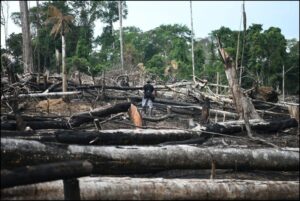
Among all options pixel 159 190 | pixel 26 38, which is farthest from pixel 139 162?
pixel 26 38

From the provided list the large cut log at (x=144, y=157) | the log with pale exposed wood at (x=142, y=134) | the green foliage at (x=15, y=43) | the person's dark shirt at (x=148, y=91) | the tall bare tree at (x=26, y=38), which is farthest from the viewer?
the green foliage at (x=15, y=43)

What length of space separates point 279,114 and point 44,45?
2243 centimetres

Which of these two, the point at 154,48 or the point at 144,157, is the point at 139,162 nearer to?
the point at 144,157

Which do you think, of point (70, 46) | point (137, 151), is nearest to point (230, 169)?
point (137, 151)

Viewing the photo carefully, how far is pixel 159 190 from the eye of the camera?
586 centimetres

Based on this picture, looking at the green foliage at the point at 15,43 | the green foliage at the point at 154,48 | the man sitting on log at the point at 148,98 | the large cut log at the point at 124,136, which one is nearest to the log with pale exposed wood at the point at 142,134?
the large cut log at the point at 124,136

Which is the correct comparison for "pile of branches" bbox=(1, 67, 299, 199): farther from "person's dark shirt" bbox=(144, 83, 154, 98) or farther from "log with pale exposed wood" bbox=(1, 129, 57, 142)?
"person's dark shirt" bbox=(144, 83, 154, 98)

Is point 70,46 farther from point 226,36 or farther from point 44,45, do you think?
point 226,36

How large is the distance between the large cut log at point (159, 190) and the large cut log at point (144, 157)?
2.33ft

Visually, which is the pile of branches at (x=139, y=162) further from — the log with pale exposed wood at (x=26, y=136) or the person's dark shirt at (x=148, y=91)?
the person's dark shirt at (x=148, y=91)

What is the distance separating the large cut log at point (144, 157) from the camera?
6.06 metres

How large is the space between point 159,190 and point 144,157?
40.0 inches

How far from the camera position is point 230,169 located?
7.75 m

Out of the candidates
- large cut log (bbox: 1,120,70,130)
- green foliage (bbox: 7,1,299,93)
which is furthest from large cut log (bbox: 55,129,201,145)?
green foliage (bbox: 7,1,299,93)
